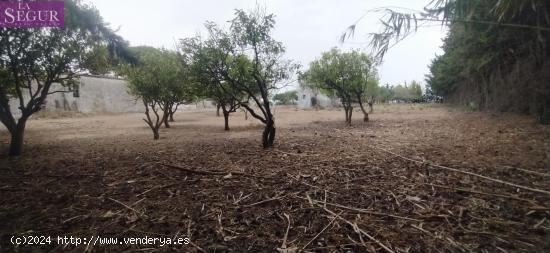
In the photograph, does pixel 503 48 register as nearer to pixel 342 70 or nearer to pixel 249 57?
pixel 342 70

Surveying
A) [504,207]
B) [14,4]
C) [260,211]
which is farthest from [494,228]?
[14,4]

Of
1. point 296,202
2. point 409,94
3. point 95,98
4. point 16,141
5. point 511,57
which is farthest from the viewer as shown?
point 409,94

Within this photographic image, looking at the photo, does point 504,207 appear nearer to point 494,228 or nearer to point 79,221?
point 494,228

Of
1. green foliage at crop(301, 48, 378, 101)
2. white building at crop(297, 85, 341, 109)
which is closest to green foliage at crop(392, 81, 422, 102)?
white building at crop(297, 85, 341, 109)

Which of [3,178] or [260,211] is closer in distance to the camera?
[260,211]

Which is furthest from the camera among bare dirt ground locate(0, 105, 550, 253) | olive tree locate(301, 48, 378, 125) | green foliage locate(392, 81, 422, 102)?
green foliage locate(392, 81, 422, 102)

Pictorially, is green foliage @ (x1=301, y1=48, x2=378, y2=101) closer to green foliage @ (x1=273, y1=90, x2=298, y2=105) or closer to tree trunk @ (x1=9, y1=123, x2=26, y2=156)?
tree trunk @ (x1=9, y1=123, x2=26, y2=156)

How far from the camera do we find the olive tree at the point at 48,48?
7242 mm

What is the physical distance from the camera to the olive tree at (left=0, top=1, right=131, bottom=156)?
7.24 m

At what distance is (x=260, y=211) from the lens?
3.65 m

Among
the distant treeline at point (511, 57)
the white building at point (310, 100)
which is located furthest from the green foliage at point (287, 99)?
the distant treeline at point (511, 57)

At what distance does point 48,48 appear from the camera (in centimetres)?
772

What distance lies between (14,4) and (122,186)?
217 inches

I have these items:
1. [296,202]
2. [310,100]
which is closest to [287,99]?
[310,100]
